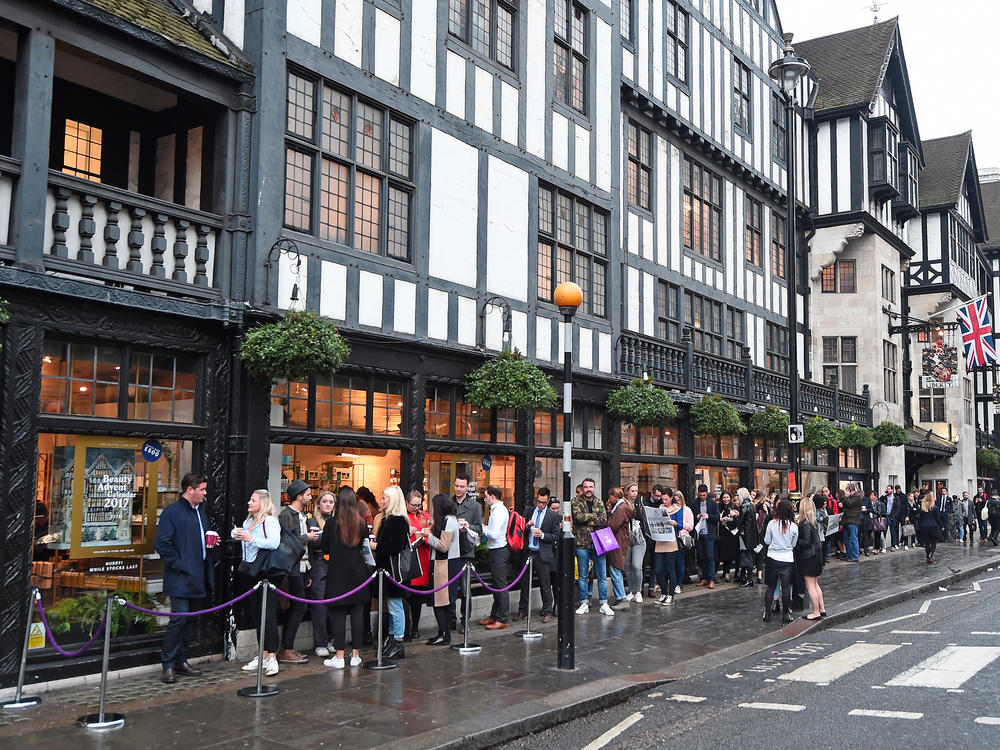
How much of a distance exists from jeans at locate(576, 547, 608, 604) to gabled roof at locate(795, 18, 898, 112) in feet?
70.1

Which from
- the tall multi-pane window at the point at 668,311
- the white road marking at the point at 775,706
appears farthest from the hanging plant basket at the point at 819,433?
the white road marking at the point at 775,706

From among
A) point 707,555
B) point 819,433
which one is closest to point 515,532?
point 707,555

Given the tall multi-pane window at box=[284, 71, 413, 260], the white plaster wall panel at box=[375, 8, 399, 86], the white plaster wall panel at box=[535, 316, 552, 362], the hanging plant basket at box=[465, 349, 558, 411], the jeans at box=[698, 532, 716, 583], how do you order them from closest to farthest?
the tall multi-pane window at box=[284, 71, 413, 260] < the white plaster wall panel at box=[375, 8, 399, 86] < the hanging plant basket at box=[465, 349, 558, 411] < the white plaster wall panel at box=[535, 316, 552, 362] < the jeans at box=[698, 532, 716, 583]

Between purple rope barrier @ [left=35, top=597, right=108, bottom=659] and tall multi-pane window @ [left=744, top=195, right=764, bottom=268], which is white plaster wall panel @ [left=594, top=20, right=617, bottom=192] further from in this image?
purple rope barrier @ [left=35, top=597, right=108, bottom=659]

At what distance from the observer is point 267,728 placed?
7609mm

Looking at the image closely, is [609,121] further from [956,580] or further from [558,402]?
[956,580]

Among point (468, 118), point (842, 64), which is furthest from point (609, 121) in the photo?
point (842, 64)

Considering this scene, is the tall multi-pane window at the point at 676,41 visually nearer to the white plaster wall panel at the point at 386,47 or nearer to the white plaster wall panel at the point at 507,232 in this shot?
the white plaster wall panel at the point at 507,232

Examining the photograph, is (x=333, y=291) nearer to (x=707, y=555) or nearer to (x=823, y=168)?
(x=707, y=555)

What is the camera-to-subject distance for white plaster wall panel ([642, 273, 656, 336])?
20.3m

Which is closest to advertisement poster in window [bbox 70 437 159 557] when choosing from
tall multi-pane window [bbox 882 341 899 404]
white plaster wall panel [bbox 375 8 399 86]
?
white plaster wall panel [bbox 375 8 399 86]

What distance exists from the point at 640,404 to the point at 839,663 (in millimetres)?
7350

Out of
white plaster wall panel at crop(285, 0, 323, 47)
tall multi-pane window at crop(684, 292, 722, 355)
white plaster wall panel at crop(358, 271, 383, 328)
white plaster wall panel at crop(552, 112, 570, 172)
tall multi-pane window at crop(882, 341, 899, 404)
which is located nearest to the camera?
white plaster wall panel at crop(285, 0, 323, 47)

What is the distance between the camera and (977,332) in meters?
32.7
